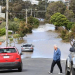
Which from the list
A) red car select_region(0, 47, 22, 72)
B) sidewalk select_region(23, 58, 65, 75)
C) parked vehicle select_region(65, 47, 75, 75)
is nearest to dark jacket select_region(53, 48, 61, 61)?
sidewalk select_region(23, 58, 65, 75)

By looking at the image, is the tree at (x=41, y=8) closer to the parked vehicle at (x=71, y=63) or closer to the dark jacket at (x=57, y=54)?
the dark jacket at (x=57, y=54)

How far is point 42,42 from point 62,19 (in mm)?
24056

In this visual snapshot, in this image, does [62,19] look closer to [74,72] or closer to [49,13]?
[49,13]

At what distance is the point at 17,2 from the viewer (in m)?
125

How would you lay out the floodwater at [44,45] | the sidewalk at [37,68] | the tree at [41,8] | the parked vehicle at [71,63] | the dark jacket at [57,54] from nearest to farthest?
the parked vehicle at [71,63] < the dark jacket at [57,54] < the sidewalk at [37,68] < the floodwater at [44,45] < the tree at [41,8]

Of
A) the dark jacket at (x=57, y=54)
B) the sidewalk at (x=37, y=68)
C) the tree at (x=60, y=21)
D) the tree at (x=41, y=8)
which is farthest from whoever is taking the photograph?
the tree at (x=41, y=8)

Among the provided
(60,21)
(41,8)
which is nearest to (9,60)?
(60,21)

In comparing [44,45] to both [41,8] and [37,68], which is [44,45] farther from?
[41,8]

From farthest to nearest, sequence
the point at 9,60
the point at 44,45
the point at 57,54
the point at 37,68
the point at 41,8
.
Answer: the point at 41,8 < the point at 44,45 < the point at 37,68 < the point at 9,60 < the point at 57,54

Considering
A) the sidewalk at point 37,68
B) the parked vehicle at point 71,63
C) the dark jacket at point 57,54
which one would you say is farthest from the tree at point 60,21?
the parked vehicle at point 71,63

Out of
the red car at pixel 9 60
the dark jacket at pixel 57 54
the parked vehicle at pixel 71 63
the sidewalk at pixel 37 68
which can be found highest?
the parked vehicle at pixel 71 63

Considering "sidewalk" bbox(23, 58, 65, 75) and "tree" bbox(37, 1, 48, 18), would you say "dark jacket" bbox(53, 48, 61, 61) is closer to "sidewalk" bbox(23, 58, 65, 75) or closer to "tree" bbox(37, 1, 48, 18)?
"sidewalk" bbox(23, 58, 65, 75)

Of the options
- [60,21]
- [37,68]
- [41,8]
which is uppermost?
[37,68]

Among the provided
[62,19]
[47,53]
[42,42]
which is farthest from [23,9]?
[47,53]
